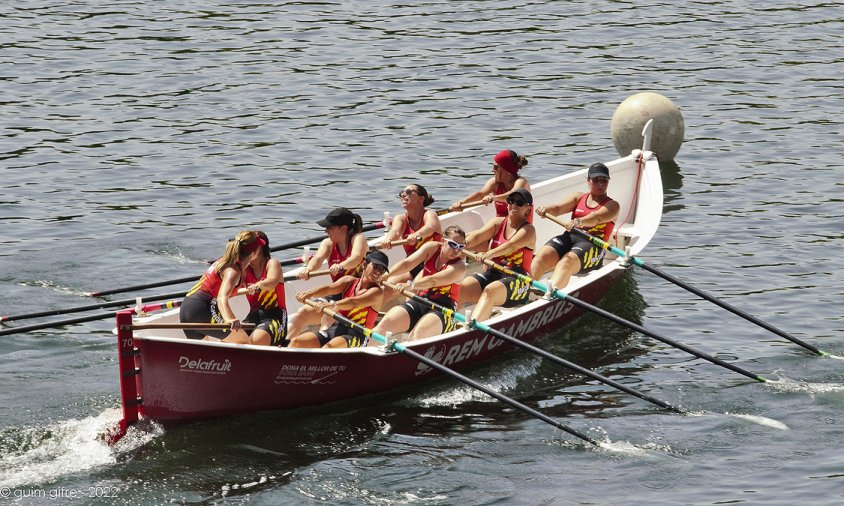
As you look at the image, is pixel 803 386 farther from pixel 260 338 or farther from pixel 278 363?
pixel 260 338

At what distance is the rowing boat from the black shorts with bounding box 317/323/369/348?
0.42 metres

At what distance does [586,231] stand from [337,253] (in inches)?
161

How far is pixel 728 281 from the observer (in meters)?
19.5

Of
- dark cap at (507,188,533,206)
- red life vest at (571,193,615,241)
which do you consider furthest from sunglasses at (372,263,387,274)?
red life vest at (571,193,615,241)

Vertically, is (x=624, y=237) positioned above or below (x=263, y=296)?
below

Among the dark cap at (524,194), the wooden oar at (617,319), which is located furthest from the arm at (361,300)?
the dark cap at (524,194)

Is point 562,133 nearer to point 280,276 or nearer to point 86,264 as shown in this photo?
point 86,264

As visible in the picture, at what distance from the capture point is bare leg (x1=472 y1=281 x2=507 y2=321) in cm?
1667

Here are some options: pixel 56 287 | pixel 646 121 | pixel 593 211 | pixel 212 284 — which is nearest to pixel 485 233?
pixel 593 211

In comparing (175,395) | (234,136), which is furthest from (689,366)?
(234,136)

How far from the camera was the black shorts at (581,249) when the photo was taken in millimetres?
18016

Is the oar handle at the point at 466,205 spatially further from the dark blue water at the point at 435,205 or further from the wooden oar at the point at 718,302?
the dark blue water at the point at 435,205

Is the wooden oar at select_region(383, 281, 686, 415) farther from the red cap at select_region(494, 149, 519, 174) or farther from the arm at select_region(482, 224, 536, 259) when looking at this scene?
the red cap at select_region(494, 149, 519, 174)

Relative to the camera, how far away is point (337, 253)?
1611cm
